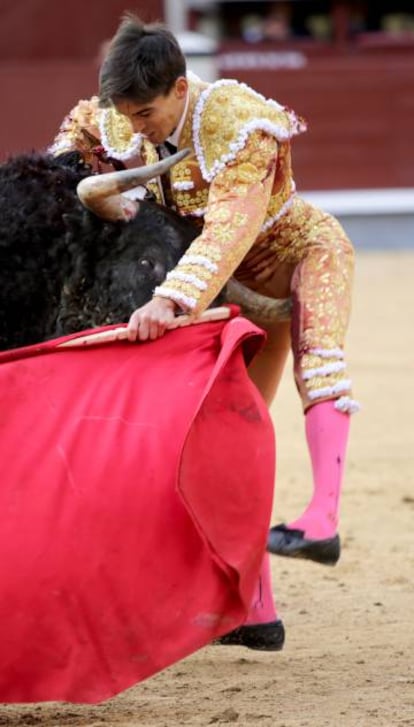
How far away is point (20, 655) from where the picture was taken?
2238mm

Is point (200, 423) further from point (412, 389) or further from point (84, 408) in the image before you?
point (412, 389)

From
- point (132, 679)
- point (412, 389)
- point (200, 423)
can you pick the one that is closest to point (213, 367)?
point (200, 423)

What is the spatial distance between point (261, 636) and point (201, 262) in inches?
34.8

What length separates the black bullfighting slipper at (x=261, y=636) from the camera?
2908mm

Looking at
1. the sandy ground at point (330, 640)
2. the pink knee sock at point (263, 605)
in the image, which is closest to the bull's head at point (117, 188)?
the pink knee sock at point (263, 605)

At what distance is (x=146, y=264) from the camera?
245 centimetres

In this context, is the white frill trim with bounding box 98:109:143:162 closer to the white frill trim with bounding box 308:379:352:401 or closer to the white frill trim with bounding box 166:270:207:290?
the white frill trim with bounding box 166:270:207:290

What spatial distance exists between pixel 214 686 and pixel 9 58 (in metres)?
7.95

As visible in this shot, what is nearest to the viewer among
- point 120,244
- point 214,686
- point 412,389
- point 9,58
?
point 120,244

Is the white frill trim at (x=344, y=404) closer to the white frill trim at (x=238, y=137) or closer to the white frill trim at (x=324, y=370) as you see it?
the white frill trim at (x=324, y=370)

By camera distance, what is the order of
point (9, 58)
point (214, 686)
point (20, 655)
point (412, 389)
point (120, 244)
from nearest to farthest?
point (20, 655)
point (120, 244)
point (214, 686)
point (412, 389)
point (9, 58)

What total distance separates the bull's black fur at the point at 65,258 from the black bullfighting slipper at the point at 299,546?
482 millimetres

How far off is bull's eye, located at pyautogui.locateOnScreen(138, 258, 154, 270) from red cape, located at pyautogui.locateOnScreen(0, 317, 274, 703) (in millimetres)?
172

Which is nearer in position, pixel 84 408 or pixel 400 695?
pixel 84 408
